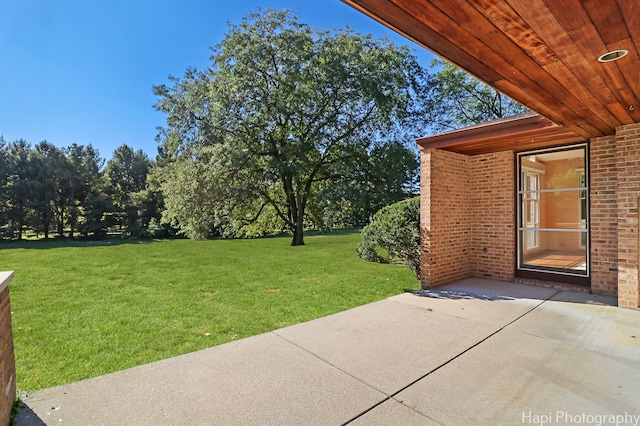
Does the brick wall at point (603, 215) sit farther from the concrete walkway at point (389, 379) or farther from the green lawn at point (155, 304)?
the green lawn at point (155, 304)

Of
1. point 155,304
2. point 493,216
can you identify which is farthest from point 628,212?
point 155,304

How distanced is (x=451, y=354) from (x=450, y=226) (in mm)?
3543

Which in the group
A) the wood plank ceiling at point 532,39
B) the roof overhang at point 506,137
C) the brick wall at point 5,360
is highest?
the roof overhang at point 506,137

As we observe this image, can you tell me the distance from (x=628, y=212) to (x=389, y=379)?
4388mm

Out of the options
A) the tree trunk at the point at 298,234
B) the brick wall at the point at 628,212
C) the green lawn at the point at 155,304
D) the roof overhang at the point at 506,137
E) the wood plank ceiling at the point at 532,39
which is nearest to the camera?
the wood plank ceiling at the point at 532,39

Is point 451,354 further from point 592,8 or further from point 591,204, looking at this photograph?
point 591,204

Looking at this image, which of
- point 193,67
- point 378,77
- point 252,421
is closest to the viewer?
point 252,421

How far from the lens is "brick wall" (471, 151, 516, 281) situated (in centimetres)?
626

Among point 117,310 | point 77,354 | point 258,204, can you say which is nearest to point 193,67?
point 258,204

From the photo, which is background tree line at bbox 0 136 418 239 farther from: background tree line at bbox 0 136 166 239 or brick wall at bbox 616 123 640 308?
brick wall at bbox 616 123 640 308

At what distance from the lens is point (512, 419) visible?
215 cm

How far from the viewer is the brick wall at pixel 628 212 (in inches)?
175

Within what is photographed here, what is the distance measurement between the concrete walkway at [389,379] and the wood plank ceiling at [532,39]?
2478 mm

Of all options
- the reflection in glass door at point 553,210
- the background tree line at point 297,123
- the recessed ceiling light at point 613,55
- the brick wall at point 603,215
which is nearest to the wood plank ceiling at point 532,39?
the recessed ceiling light at point 613,55
